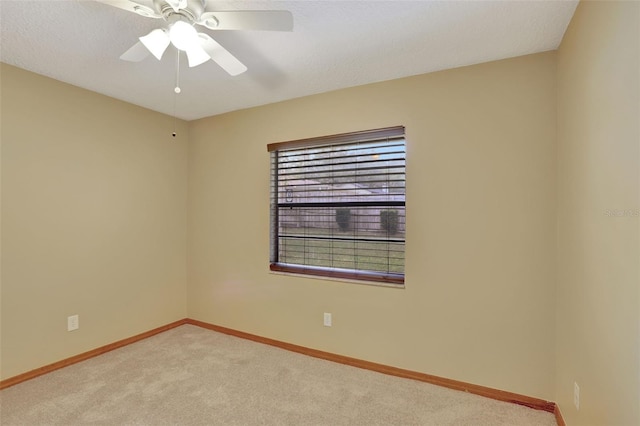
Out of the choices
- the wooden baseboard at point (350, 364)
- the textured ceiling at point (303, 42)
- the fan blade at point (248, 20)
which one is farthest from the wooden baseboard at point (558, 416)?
the fan blade at point (248, 20)

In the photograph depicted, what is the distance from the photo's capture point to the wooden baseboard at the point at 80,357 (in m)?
2.37

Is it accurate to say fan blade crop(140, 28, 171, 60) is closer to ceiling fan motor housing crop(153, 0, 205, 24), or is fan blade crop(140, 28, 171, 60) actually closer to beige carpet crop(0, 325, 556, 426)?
ceiling fan motor housing crop(153, 0, 205, 24)

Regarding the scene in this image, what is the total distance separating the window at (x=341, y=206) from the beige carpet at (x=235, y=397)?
813mm

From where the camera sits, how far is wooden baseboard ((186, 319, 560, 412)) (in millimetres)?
2134

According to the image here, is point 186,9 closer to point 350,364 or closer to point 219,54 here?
point 219,54

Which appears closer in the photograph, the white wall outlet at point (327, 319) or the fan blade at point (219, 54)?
the fan blade at point (219, 54)

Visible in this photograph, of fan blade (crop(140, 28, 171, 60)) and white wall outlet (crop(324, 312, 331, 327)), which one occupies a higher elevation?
fan blade (crop(140, 28, 171, 60))

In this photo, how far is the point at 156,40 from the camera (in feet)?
5.13

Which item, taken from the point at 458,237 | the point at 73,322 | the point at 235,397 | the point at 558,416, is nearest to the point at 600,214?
the point at 458,237

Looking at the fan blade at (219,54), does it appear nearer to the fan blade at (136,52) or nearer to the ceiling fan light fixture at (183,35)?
the ceiling fan light fixture at (183,35)

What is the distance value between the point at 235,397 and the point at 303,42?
7.92 feet

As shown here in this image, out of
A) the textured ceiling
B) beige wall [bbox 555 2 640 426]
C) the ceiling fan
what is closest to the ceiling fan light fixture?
the ceiling fan

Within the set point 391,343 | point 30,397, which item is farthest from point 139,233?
point 391,343

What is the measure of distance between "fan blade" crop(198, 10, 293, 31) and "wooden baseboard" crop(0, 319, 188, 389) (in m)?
2.86
